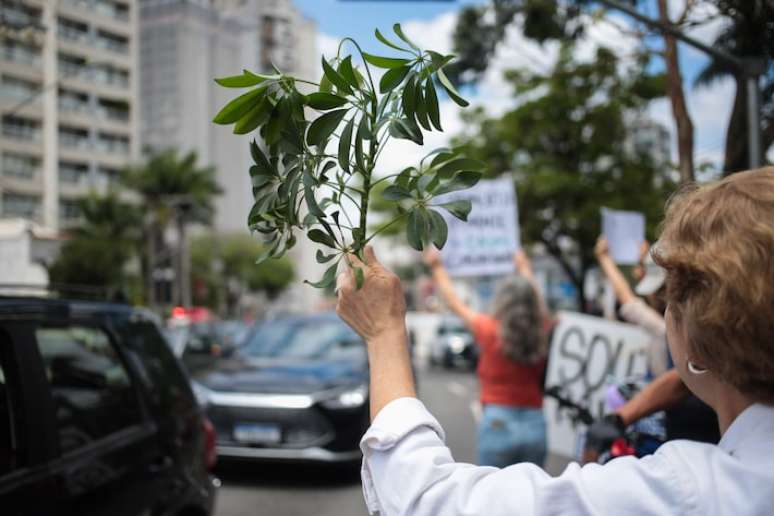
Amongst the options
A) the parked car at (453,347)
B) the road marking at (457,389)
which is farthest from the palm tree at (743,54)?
the parked car at (453,347)

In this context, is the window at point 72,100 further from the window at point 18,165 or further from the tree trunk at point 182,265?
the tree trunk at point 182,265

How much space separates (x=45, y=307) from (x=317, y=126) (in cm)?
170

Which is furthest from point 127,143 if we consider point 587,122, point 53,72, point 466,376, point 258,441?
point 466,376

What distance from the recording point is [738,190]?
111 cm

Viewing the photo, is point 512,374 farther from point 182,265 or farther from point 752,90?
point 182,265

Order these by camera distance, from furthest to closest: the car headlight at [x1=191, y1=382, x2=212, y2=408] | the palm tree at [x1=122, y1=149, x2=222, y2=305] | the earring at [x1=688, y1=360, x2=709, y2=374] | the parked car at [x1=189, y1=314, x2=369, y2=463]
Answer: the palm tree at [x1=122, y1=149, x2=222, y2=305], the car headlight at [x1=191, y1=382, x2=212, y2=408], the parked car at [x1=189, y1=314, x2=369, y2=463], the earring at [x1=688, y1=360, x2=709, y2=374]

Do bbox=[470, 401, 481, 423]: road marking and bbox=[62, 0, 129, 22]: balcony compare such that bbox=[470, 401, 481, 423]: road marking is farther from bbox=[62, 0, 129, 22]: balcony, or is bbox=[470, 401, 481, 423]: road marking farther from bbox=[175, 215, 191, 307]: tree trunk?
bbox=[175, 215, 191, 307]: tree trunk

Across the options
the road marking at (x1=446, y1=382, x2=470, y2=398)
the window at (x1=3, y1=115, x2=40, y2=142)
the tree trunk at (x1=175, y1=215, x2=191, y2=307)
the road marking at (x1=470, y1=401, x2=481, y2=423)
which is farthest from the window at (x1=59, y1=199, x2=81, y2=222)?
the tree trunk at (x1=175, y1=215, x2=191, y2=307)

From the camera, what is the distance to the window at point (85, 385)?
8.18ft

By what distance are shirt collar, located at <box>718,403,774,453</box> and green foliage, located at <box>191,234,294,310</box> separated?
184ft

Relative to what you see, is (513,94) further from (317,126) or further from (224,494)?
(317,126)

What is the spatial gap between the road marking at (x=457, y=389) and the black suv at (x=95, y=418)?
11804mm

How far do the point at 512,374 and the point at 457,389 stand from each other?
500 inches

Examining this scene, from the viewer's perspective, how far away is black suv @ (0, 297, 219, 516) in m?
2.20
